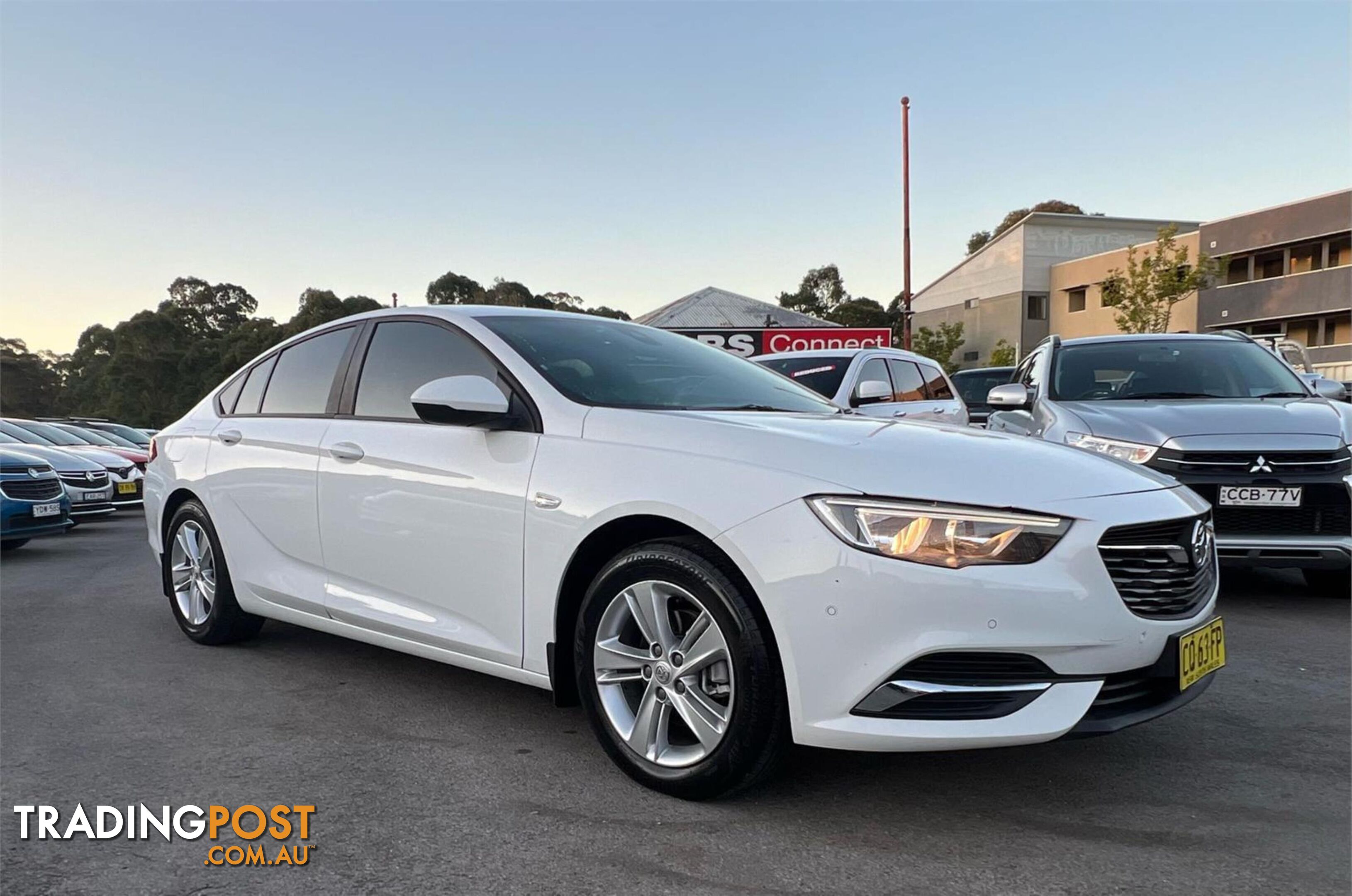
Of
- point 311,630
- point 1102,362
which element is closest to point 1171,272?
point 1102,362

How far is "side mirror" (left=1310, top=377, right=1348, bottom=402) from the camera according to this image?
6516mm

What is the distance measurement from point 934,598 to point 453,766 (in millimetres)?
1687

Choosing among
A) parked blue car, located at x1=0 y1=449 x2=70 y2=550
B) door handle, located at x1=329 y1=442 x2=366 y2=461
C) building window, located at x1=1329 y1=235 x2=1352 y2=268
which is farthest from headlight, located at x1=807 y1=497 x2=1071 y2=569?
building window, located at x1=1329 y1=235 x2=1352 y2=268

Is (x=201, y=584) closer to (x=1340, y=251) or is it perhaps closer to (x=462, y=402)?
(x=462, y=402)

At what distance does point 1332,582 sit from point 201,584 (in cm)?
630

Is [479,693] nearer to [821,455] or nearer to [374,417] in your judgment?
[374,417]

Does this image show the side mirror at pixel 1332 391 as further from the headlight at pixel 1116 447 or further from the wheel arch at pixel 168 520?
the wheel arch at pixel 168 520

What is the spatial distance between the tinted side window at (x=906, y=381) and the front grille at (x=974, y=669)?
6139mm

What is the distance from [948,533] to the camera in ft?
8.32

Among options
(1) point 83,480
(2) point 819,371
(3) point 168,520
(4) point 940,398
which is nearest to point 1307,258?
(4) point 940,398

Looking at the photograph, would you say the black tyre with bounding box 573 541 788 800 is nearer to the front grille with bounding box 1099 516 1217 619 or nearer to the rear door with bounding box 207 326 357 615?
the front grille with bounding box 1099 516 1217 619

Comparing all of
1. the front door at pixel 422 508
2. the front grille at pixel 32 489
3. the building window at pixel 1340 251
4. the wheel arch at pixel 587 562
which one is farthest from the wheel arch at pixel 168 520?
the building window at pixel 1340 251

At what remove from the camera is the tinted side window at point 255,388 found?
4.71 m

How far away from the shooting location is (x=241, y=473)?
450cm
